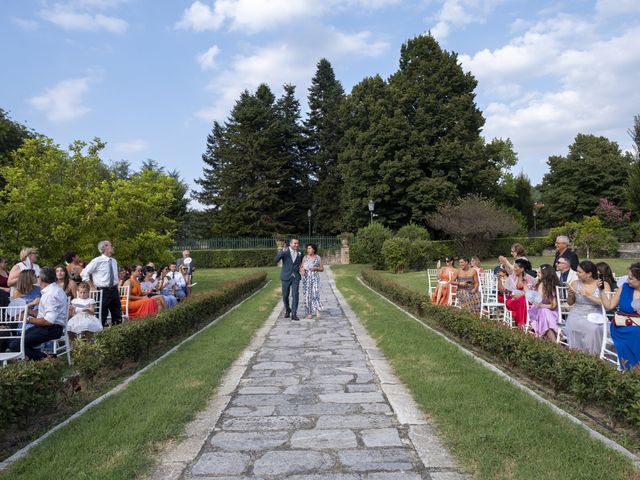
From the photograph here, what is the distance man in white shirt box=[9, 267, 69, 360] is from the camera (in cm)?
581

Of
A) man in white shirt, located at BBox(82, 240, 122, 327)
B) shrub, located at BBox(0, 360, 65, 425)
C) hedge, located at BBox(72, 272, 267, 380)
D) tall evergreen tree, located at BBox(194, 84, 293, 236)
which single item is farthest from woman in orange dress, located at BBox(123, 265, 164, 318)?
tall evergreen tree, located at BBox(194, 84, 293, 236)

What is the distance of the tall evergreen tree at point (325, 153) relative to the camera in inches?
1911

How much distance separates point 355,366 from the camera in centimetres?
629

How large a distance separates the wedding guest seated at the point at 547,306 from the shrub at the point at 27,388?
5.79m

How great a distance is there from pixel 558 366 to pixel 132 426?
3930mm

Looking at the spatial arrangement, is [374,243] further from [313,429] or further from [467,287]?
[313,429]

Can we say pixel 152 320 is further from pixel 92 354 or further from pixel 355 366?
pixel 355 366

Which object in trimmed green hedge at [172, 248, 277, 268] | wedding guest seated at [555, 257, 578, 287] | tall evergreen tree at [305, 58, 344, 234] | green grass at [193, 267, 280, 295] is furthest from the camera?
tall evergreen tree at [305, 58, 344, 234]

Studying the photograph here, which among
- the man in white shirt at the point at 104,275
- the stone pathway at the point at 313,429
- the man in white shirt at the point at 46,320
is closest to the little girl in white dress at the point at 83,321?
the man in white shirt at the point at 46,320

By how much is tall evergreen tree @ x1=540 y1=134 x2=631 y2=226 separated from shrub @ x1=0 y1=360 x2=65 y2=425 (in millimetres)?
54188

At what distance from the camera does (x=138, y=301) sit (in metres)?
9.36

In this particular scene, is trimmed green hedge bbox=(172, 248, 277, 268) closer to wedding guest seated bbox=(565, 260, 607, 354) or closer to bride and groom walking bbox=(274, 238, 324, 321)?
bride and groom walking bbox=(274, 238, 324, 321)

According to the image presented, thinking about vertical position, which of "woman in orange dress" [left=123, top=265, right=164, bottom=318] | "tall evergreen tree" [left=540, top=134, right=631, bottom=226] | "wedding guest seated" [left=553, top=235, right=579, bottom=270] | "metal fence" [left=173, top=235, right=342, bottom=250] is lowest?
"woman in orange dress" [left=123, top=265, right=164, bottom=318]

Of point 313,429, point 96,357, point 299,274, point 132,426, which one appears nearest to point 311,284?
point 299,274
